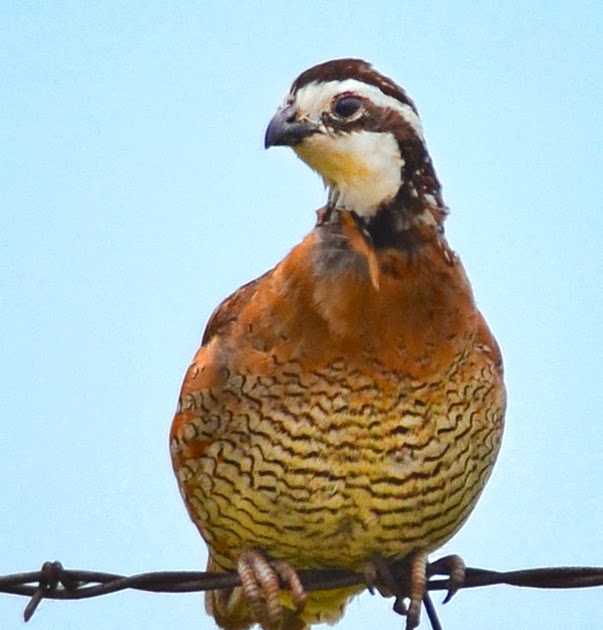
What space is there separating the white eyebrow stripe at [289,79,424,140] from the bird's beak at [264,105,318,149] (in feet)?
0.16

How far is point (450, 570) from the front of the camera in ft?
18.6

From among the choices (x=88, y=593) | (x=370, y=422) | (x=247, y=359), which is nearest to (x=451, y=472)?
(x=370, y=422)

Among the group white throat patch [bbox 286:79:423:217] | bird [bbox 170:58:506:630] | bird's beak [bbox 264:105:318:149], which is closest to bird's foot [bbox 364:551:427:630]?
bird [bbox 170:58:506:630]

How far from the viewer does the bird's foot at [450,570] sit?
215 inches

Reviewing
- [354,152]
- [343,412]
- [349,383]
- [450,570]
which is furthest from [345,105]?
[450,570]

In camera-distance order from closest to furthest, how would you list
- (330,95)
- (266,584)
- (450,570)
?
1. (450,570)
2. (330,95)
3. (266,584)

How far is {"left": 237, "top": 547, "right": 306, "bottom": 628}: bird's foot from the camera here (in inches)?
232

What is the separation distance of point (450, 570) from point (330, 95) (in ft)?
6.02

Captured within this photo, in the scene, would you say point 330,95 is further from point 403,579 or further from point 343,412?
point 403,579

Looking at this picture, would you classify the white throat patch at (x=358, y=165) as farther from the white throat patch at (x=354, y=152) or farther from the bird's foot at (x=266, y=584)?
the bird's foot at (x=266, y=584)

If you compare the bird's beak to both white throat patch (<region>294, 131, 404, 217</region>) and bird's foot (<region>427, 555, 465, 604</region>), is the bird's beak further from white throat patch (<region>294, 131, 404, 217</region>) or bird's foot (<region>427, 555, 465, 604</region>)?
bird's foot (<region>427, 555, 465, 604</region>)

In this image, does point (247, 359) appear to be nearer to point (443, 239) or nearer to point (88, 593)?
point (443, 239)

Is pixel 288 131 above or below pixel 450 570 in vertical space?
above

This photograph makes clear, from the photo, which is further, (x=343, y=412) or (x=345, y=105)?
(x=345, y=105)
